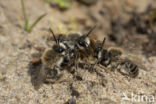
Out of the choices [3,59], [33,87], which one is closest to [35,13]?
[3,59]

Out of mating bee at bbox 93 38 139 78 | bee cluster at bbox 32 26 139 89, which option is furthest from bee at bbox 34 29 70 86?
mating bee at bbox 93 38 139 78

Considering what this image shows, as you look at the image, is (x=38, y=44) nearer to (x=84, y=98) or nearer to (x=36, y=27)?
(x=36, y=27)

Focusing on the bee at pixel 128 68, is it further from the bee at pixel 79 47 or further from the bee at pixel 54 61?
the bee at pixel 54 61

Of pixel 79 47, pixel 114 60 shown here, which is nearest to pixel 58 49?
pixel 79 47

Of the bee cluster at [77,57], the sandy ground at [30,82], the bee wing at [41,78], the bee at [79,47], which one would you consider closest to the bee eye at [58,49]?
the bee cluster at [77,57]

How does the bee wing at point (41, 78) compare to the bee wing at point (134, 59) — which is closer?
the bee wing at point (41, 78)

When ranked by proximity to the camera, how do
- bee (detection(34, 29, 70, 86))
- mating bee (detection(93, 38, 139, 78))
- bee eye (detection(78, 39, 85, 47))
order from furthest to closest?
mating bee (detection(93, 38, 139, 78)) → bee eye (detection(78, 39, 85, 47)) → bee (detection(34, 29, 70, 86))

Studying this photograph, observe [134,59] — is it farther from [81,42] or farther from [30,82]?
[30,82]

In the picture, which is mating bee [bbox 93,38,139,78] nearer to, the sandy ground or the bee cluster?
the bee cluster
